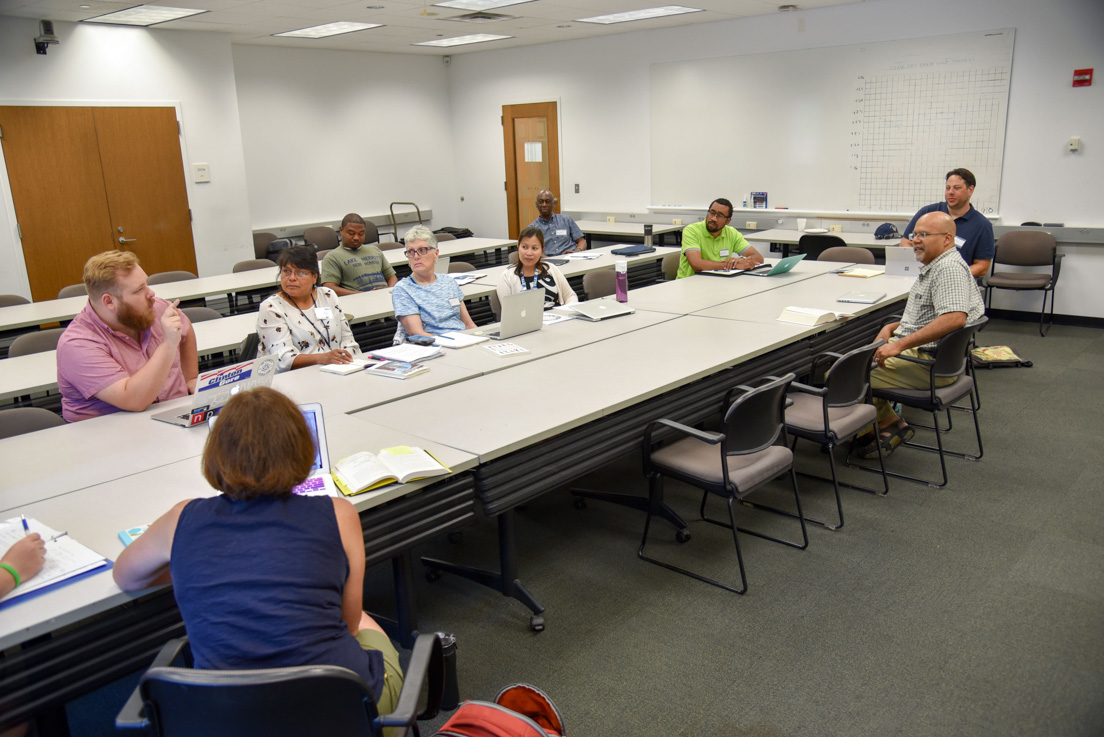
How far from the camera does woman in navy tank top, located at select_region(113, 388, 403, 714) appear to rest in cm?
146

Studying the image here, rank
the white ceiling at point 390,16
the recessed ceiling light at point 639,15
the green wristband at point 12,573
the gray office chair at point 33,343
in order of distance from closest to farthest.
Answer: the green wristband at point 12,573, the gray office chair at point 33,343, the white ceiling at point 390,16, the recessed ceiling light at point 639,15

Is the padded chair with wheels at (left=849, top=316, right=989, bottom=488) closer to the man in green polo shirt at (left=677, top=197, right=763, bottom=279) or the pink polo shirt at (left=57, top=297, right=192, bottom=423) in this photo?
the man in green polo shirt at (left=677, top=197, right=763, bottom=279)

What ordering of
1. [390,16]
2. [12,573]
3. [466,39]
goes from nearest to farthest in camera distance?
[12,573] < [390,16] < [466,39]

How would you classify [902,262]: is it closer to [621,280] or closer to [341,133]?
[621,280]

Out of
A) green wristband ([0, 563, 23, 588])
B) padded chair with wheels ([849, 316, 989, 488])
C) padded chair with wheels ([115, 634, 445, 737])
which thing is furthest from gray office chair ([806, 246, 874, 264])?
green wristband ([0, 563, 23, 588])

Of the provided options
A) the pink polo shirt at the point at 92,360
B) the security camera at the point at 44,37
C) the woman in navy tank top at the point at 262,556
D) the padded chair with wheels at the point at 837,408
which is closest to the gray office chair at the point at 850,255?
the padded chair with wheels at the point at 837,408

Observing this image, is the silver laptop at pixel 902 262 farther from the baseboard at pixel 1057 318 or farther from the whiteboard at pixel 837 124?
the baseboard at pixel 1057 318

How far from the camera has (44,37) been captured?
6734 millimetres

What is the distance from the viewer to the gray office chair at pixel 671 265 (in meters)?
6.27

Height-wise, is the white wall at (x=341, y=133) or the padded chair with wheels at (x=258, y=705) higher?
the white wall at (x=341, y=133)

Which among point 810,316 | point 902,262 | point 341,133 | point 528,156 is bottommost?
point 810,316

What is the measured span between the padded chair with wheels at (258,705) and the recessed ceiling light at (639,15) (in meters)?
7.53

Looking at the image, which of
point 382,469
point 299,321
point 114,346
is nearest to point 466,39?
point 299,321

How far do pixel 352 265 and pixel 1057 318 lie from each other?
619 centimetres
